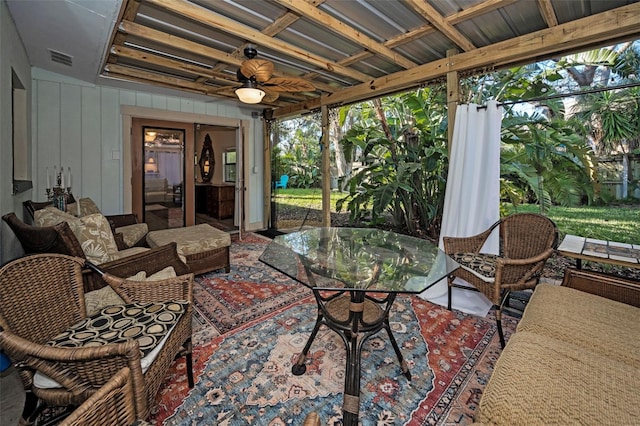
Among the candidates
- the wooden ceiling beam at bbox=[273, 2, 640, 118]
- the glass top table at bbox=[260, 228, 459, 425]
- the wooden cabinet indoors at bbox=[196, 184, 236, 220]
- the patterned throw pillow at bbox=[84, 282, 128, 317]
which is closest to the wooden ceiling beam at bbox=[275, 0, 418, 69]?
the wooden ceiling beam at bbox=[273, 2, 640, 118]

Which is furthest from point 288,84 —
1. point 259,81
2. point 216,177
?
point 216,177

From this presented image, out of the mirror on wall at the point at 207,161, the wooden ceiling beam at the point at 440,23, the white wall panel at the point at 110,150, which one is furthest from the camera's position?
the mirror on wall at the point at 207,161

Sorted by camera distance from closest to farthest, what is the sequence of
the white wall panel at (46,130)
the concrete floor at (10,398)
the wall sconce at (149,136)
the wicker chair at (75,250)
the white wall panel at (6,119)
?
the concrete floor at (10,398)
the wicker chair at (75,250)
the white wall panel at (6,119)
the white wall panel at (46,130)
the wall sconce at (149,136)

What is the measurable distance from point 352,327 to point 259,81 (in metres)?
2.54

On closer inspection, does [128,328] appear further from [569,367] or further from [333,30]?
[333,30]

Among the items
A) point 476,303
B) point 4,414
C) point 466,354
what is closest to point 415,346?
point 466,354

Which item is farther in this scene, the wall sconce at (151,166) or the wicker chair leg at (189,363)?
the wall sconce at (151,166)

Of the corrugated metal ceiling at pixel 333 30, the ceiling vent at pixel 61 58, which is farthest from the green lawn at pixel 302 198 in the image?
the ceiling vent at pixel 61 58

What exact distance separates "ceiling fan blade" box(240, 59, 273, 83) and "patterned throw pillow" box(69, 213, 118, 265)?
70.6 inches

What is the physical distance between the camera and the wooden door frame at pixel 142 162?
497 cm

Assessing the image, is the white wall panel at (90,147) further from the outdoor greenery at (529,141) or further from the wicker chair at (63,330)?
the wicker chair at (63,330)

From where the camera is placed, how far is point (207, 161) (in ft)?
25.8

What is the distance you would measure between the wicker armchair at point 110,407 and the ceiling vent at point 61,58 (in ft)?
12.8

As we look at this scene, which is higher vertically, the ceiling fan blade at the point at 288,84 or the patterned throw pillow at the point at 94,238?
the ceiling fan blade at the point at 288,84
